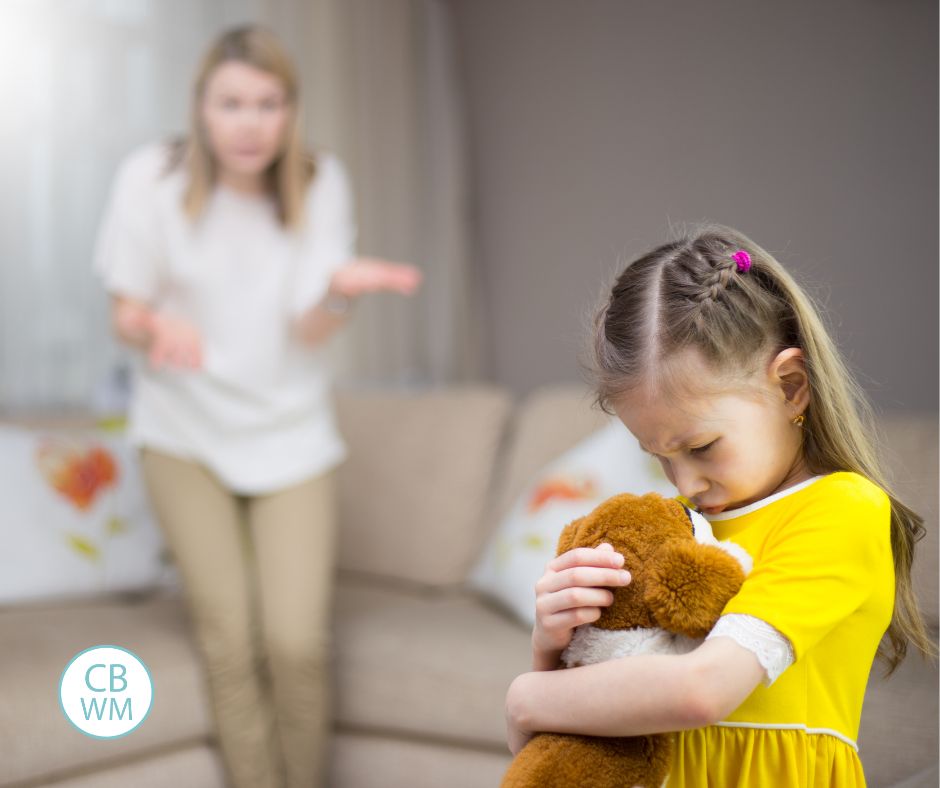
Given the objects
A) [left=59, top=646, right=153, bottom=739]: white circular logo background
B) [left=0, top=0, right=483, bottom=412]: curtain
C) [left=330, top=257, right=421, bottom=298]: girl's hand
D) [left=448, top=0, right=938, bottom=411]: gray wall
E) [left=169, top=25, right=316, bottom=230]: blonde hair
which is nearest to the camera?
[left=59, top=646, right=153, bottom=739]: white circular logo background

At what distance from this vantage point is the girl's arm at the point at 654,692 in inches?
19.1

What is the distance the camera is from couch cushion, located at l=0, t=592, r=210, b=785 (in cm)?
90

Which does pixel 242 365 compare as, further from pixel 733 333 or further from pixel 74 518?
pixel 733 333

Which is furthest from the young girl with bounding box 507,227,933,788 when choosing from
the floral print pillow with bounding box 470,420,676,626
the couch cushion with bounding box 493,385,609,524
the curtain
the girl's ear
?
the curtain

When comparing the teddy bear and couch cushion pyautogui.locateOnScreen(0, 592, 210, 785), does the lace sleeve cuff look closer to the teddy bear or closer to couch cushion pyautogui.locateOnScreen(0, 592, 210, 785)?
the teddy bear

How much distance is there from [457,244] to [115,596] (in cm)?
138

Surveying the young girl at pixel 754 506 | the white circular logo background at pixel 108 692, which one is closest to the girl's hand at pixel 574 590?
the young girl at pixel 754 506

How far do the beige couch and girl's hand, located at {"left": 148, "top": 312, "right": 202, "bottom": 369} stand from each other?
30 cm

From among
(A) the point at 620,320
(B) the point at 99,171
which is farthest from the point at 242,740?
(B) the point at 99,171

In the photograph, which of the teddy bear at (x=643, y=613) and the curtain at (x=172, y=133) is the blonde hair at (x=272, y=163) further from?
the teddy bear at (x=643, y=613)

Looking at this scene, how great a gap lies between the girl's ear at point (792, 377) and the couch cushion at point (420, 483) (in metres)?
1.05

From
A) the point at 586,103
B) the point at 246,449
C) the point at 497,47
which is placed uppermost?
the point at 497,47

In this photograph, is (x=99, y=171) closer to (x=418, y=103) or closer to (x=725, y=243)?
(x=418, y=103)

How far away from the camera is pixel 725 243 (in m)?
0.58
